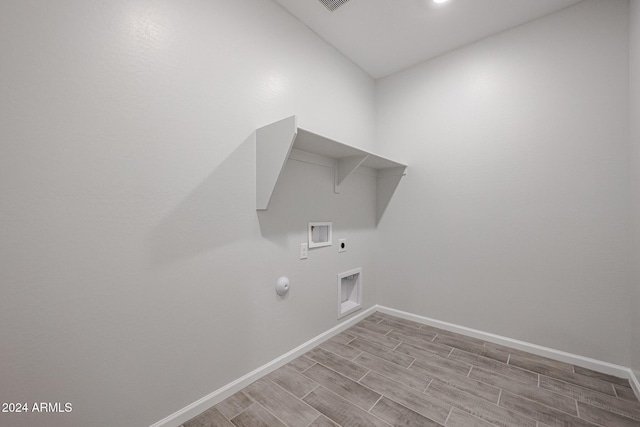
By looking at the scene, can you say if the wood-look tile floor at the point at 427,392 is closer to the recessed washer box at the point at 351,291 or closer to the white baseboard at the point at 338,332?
the white baseboard at the point at 338,332

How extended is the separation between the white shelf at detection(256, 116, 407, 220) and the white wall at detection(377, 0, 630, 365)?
70 cm

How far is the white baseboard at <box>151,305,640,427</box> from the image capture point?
55.6 inches

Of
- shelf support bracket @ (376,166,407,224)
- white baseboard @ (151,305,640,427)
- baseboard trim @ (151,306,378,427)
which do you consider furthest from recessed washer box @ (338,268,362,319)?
shelf support bracket @ (376,166,407,224)

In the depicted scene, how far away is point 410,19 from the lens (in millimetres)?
2033

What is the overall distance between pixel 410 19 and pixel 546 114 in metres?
1.31

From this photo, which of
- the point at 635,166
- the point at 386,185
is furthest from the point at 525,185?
the point at 386,185

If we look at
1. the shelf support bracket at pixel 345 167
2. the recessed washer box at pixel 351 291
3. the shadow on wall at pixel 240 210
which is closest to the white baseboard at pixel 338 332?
the recessed washer box at pixel 351 291

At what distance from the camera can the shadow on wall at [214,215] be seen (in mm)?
1327

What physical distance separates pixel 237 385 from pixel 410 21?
2969 mm

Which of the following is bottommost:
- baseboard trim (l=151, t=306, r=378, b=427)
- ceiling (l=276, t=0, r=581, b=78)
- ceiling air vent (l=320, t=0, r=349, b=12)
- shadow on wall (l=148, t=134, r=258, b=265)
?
baseboard trim (l=151, t=306, r=378, b=427)

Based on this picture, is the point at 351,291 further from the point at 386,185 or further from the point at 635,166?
the point at 635,166

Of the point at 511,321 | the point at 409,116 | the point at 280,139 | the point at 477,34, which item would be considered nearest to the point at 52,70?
the point at 280,139

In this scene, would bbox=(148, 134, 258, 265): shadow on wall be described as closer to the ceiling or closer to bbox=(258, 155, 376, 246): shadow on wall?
bbox=(258, 155, 376, 246): shadow on wall

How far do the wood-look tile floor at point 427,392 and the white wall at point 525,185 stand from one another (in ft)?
1.18
